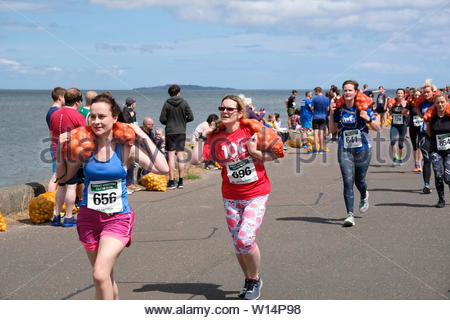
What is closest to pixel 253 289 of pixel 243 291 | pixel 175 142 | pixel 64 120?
pixel 243 291

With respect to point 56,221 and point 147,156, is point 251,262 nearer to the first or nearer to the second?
point 147,156

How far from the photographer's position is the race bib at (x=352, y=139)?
8.27 metres

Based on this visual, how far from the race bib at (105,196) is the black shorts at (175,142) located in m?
7.64

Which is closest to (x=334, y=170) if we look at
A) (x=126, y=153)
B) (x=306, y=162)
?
(x=306, y=162)

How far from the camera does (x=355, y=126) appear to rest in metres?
8.26

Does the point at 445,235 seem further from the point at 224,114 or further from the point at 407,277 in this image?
the point at 224,114

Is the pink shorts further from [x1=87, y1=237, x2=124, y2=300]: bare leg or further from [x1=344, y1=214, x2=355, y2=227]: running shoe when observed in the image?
[x1=344, y1=214, x2=355, y2=227]: running shoe

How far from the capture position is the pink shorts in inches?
173

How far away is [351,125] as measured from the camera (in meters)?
8.27

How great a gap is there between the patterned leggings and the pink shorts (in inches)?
46.7

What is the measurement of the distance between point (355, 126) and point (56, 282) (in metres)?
4.59

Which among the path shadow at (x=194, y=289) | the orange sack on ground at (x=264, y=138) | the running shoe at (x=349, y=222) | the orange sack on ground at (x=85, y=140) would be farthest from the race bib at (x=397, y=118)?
the orange sack on ground at (x=85, y=140)

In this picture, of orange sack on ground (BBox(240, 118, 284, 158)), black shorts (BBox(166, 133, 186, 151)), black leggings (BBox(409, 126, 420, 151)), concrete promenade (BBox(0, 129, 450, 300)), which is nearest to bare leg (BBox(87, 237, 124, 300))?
concrete promenade (BBox(0, 129, 450, 300))

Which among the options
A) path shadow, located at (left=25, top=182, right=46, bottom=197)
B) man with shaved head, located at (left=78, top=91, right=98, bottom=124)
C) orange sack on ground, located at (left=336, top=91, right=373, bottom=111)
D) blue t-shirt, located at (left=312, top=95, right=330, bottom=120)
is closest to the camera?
orange sack on ground, located at (left=336, top=91, right=373, bottom=111)
